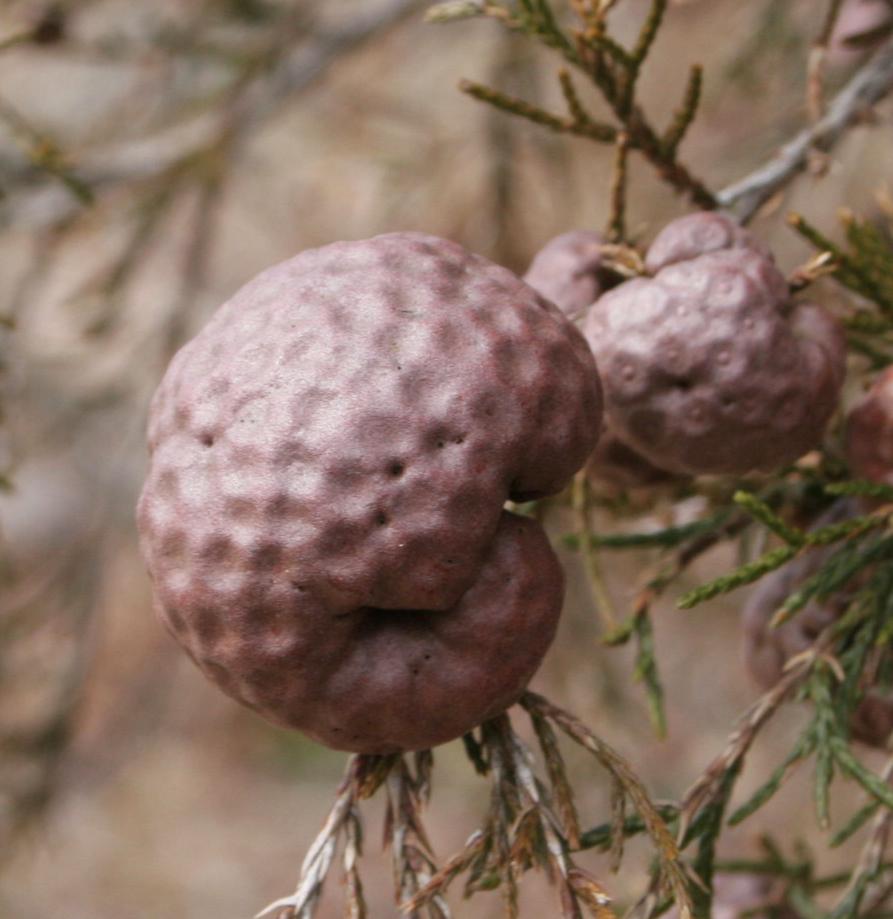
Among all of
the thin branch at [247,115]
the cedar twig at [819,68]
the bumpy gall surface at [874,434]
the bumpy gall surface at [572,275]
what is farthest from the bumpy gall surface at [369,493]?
the thin branch at [247,115]

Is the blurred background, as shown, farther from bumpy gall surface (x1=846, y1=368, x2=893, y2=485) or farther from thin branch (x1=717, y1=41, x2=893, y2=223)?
bumpy gall surface (x1=846, y1=368, x2=893, y2=485)

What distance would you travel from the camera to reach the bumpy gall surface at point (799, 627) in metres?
1.74

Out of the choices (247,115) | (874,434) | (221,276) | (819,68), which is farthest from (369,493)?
(221,276)

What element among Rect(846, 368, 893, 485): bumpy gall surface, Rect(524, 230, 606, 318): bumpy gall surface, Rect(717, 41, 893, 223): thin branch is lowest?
Rect(846, 368, 893, 485): bumpy gall surface

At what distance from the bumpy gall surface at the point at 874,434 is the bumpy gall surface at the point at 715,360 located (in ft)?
0.58

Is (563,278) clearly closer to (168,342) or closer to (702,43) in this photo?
(168,342)

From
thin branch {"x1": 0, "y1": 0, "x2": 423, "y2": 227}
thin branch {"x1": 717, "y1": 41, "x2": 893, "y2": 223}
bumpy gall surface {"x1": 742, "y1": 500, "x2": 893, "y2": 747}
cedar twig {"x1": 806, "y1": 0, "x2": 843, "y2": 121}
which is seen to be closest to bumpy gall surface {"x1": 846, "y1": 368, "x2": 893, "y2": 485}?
bumpy gall surface {"x1": 742, "y1": 500, "x2": 893, "y2": 747}

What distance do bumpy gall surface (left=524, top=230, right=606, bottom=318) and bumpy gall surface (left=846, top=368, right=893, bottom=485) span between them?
0.43 metres

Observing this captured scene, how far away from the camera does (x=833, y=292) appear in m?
2.13

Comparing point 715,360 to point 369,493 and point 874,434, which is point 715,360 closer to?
point 874,434

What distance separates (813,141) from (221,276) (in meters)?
6.18

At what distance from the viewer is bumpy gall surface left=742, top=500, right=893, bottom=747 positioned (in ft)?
5.72

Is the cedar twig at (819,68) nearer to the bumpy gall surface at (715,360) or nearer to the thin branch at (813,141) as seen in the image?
the thin branch at (813,141)

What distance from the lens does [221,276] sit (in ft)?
24.8
